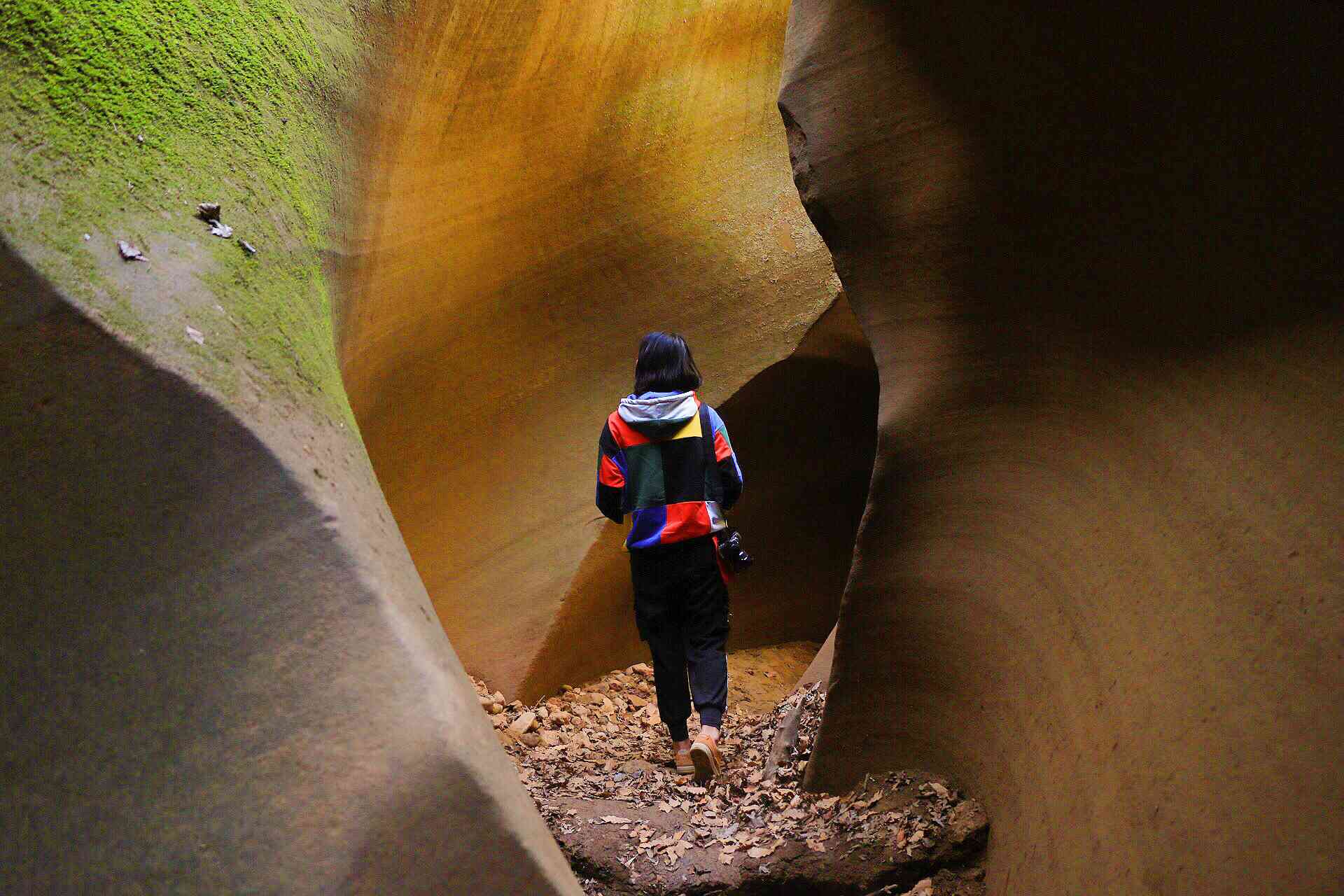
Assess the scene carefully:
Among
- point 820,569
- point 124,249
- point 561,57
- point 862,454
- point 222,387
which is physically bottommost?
point 820,569

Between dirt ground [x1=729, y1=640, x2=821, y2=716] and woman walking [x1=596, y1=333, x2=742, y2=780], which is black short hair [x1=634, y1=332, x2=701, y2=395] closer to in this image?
woman walking [x1=596, y1=333, x2=742, y2=780]

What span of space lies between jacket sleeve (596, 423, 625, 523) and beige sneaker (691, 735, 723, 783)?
0.92m

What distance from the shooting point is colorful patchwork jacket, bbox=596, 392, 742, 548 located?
390cm

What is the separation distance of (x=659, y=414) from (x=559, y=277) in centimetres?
193

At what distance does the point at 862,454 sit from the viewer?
6781mm

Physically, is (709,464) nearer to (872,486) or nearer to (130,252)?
(872,486)

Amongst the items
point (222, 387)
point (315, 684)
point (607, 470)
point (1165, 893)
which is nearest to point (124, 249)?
point (222, 387)

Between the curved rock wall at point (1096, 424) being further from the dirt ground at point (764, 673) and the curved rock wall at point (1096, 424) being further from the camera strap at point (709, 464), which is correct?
the dirt ground at point (764, 673)

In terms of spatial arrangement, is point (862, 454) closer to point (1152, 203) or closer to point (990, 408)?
point (990, 408)

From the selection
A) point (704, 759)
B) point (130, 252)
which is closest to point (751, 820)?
point (704, 759)

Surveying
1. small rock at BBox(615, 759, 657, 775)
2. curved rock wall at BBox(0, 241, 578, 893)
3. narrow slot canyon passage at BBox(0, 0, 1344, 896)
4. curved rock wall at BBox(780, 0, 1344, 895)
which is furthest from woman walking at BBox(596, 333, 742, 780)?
curved rock wall at BBox(0, 241, 578, 893)

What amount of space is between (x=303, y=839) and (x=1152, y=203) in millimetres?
2314

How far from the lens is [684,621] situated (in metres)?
4.04

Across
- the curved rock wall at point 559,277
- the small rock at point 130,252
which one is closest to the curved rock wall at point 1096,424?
the curved rock wall at point 559,277
